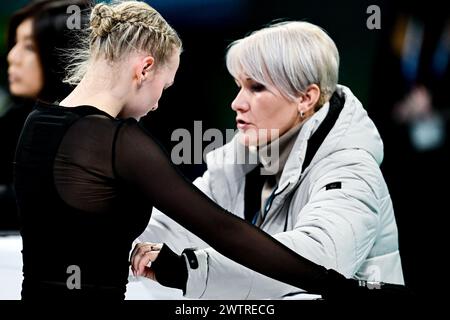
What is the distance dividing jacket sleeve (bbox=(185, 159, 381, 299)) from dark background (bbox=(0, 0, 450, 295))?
728 millimetres

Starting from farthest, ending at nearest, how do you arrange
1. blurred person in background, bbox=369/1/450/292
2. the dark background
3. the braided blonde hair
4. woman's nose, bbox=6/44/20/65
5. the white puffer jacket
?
1. blurred person in background, bbox=369/1/450/292
2. the dark background
3. woman's nose, bbox=6/44/20/65
4. the white puffer jacket
5. the braided blonde hair

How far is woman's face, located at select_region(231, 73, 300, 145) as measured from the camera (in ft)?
7.40

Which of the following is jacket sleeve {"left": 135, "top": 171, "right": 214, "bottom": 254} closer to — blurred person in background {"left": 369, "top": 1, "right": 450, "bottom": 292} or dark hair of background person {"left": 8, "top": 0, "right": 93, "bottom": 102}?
dark hair of background person {"left": 8, "top": 0, "right": 93, "bottom": 102}

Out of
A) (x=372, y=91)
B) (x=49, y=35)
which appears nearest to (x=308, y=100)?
(x=372, y=91)

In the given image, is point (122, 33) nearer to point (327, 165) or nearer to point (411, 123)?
point (327, 165)

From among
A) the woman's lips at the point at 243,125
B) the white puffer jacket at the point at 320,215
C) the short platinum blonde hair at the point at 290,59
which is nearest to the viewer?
the white puffer jacket at the point at 320,215

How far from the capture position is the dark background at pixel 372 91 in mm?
2643

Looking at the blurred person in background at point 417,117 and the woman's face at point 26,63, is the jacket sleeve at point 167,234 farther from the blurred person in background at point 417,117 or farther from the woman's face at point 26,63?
the blurred person in background at point 417,117

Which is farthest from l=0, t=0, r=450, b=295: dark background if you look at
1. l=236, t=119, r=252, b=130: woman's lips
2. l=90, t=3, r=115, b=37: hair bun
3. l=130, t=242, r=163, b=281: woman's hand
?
l=90, t=3, r=115, b=37: hair bun

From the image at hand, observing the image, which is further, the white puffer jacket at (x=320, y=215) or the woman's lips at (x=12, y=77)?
the woman's lips at (x=12, y=77)

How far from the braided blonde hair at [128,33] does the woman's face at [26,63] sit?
38.7 inches

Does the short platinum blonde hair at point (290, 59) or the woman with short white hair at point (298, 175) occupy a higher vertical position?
the short platinum blonde hair at point (290, 59)

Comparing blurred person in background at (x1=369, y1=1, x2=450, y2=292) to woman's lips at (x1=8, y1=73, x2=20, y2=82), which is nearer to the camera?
woman's lips at (x1=8, y1=73, x2=20, y2=82)

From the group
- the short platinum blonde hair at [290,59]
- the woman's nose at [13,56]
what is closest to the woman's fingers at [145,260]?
the short platinum blonde hair at [290,59]
